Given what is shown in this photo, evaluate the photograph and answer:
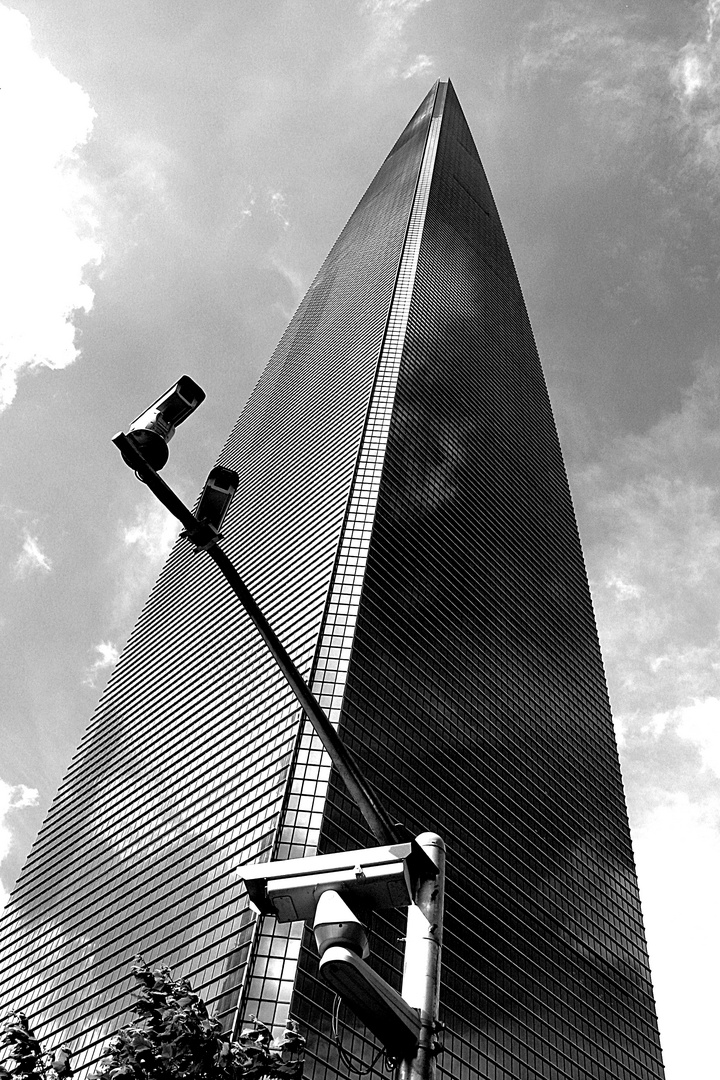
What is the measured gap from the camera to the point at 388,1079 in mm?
69125

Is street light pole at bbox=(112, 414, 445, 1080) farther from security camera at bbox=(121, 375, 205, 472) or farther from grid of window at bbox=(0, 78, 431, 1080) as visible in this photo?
grid of window at bbox=(0, 78, 431, 1080)

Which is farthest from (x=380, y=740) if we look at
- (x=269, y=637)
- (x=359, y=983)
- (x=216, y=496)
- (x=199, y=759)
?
(x=216, y=496)

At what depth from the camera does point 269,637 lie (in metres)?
7.19

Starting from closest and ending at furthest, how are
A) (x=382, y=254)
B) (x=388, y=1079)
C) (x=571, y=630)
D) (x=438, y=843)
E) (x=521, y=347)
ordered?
(x=438, y=843), (x=388, y=1079), (x=571, y=630), (x=382, y=254), (x=521, y=347)

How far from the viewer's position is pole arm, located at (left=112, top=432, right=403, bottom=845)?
6125 mm

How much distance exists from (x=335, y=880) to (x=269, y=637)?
176 centimetres

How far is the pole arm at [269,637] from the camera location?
6125mm

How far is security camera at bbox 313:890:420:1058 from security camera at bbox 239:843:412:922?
205mm

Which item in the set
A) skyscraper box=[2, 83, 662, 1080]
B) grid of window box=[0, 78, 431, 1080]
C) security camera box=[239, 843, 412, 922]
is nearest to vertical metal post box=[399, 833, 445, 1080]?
security camera box=[239, 843, 412, 922]

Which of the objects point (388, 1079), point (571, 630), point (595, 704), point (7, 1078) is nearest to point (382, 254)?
point (571, 630)

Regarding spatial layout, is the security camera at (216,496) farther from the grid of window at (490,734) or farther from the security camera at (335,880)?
the grid of window at (490,734)

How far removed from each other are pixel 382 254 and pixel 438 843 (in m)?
175

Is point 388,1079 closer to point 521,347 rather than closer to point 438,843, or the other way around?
point 438,843

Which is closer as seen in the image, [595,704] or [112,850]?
[112,850]
